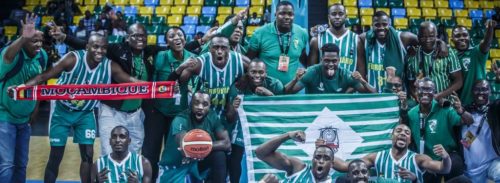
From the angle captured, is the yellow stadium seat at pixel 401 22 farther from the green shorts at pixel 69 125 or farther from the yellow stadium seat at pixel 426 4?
the green shorts at pixel 69 125

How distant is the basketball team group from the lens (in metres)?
6.52

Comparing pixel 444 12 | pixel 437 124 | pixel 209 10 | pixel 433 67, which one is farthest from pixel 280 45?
pixel 444 12

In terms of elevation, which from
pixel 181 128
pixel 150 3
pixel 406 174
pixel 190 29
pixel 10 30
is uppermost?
pixel 150 3

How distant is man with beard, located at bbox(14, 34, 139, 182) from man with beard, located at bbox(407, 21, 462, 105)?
305 centimetres

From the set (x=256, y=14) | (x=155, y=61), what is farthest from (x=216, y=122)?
(x=256, y=14)

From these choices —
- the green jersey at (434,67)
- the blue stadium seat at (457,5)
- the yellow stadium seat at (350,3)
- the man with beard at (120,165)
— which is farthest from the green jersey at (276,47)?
the blue stadium seat at (457,5)

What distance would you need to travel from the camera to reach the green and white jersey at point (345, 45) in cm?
737

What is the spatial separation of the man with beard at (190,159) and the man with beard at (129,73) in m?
0.48

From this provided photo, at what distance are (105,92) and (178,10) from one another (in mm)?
10875

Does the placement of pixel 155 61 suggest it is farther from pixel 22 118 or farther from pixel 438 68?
pixel 438 68

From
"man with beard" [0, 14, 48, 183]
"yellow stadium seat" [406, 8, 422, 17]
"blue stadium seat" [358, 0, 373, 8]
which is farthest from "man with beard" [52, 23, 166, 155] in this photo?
"yellow stadium seat" [406, 8, 422, 17]

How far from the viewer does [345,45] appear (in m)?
7.39

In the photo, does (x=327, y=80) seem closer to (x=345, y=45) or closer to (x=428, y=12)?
(x=345, y=45)

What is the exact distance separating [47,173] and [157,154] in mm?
1121
